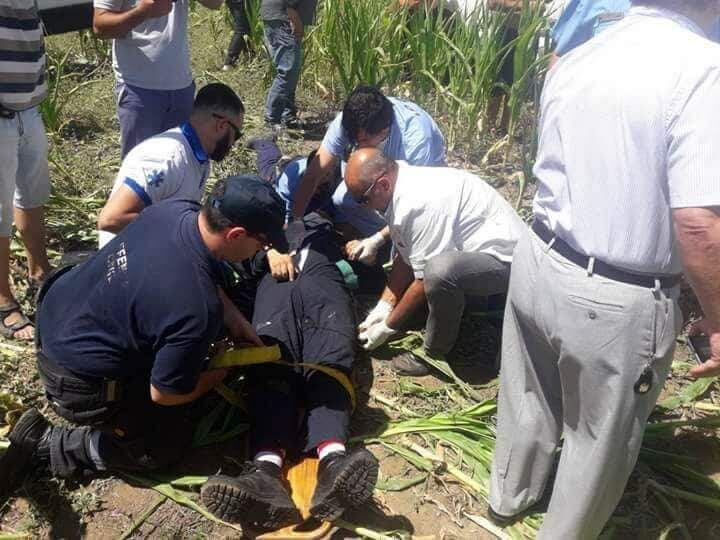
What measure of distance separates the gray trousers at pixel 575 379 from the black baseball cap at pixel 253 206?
Answer: 73 cm

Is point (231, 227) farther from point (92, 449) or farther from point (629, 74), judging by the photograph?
point (629, 74)

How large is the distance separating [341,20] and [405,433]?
126 inches

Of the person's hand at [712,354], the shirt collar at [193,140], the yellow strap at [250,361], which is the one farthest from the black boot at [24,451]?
the person's hand at [712,354]

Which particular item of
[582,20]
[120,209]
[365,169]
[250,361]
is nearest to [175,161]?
[120,209]

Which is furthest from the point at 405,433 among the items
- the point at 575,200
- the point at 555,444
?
the point at 575,200

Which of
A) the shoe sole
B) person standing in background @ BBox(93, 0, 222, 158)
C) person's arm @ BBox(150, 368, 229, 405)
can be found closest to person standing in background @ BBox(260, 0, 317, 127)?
person standing in background @ BBox(93, 0, 222, 158)

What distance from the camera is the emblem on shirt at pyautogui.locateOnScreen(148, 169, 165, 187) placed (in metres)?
2.57

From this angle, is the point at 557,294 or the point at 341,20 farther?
the point at 341,20

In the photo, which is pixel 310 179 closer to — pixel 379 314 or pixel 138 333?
pixel 379 314

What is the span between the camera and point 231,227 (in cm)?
195

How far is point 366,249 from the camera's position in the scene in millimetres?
3346

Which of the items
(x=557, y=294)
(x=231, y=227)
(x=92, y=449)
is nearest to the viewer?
(x=557, y=294)

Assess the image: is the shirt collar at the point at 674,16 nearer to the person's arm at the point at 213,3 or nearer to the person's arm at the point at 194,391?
the person's arm at the point at 194,391

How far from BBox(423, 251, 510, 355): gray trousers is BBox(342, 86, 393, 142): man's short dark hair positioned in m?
0.81
